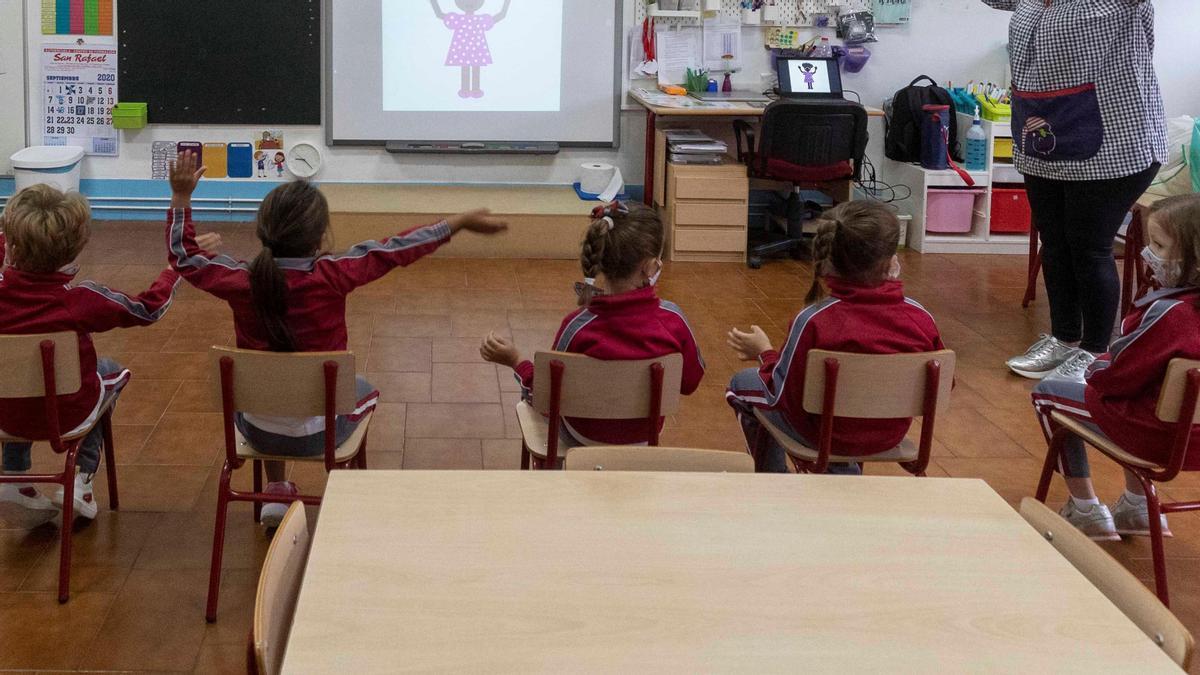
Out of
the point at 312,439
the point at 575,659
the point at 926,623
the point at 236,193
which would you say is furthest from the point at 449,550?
the point at 236,193

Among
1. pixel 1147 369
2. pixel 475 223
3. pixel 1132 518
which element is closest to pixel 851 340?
pixel 1147 369

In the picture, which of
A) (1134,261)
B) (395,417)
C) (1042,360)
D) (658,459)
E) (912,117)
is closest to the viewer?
(658,459)

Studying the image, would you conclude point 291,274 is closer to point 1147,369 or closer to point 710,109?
point 1147,369

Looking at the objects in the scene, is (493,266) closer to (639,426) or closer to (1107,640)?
(639,426)

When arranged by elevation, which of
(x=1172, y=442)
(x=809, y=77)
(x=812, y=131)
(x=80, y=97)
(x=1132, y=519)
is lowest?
(x=1132, y=519)

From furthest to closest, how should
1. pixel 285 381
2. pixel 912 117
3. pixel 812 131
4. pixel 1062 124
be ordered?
pixel 912 117
pixel 812 131
pixel 1062 124
pixel 285 381

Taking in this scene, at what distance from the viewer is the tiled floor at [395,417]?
249 centimetres

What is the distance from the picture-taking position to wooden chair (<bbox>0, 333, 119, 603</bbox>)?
240 cm

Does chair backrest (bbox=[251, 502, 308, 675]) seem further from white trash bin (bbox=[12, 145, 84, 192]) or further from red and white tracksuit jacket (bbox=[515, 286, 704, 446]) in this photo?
white trash bin (bbox=[12, 145, 84, 192])

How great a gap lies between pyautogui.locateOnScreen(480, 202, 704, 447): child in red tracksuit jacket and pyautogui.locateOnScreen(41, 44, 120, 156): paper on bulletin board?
4.60m

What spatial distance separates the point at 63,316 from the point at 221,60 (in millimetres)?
4105

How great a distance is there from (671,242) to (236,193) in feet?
7.78

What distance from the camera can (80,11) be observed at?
6.28 m

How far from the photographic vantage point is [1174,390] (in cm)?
239
